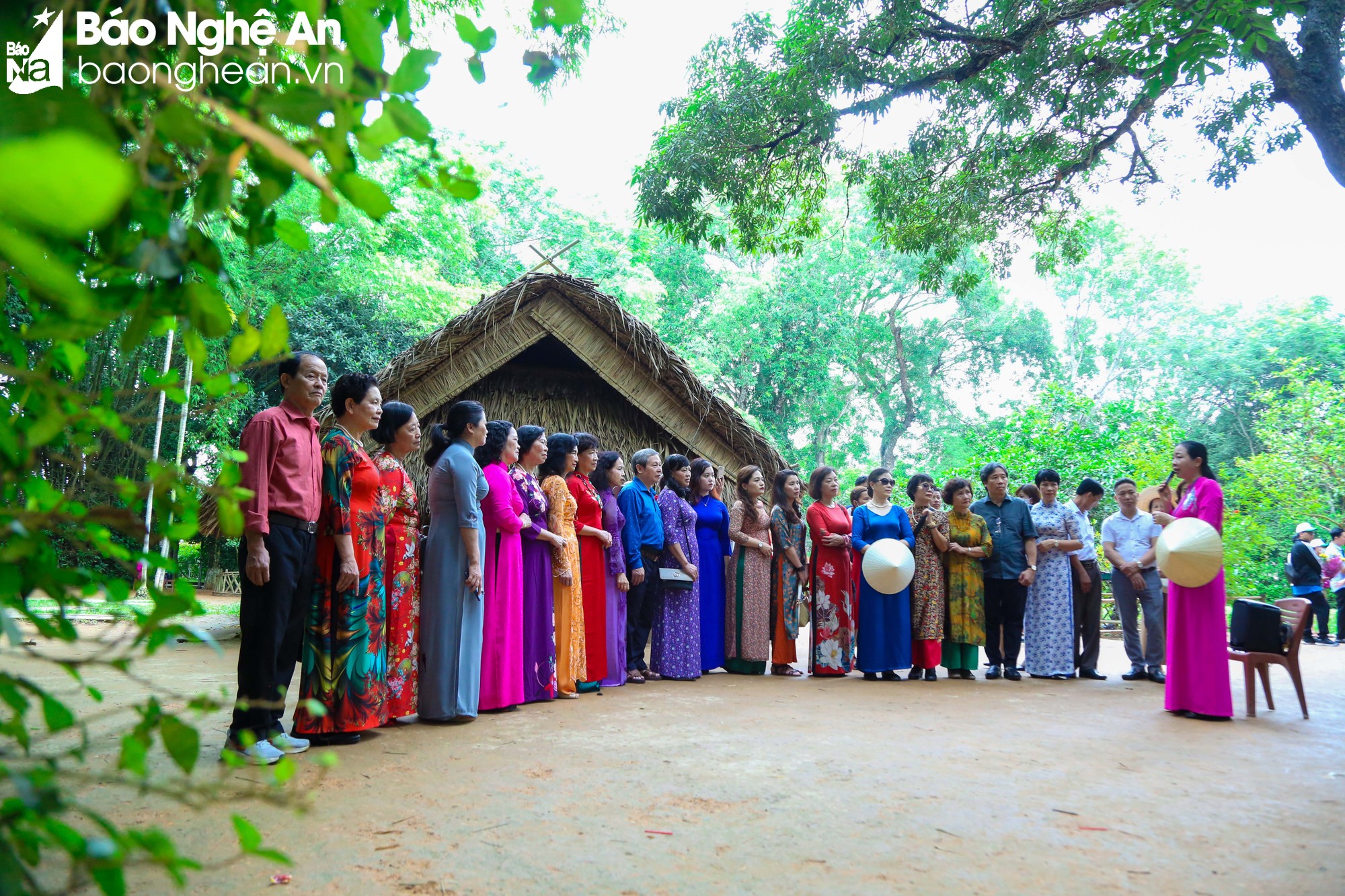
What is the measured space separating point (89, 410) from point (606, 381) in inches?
272

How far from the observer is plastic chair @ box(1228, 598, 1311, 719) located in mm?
5828

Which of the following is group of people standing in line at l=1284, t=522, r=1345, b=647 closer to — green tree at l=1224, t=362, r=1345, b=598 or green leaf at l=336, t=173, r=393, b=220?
green tree at l=1224, t=362, r=1345, b=598

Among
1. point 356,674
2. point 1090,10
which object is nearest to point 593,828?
point 356,674

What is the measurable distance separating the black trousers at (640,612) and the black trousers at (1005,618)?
3.01 meters

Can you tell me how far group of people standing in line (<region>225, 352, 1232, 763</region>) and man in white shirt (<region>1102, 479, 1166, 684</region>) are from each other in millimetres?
21

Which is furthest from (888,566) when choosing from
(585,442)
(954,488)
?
(585,442)

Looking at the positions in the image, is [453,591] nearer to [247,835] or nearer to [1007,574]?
[247,835]

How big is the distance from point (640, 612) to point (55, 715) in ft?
21.1

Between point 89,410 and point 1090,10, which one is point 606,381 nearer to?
point 1090,10

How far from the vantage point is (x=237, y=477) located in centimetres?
134

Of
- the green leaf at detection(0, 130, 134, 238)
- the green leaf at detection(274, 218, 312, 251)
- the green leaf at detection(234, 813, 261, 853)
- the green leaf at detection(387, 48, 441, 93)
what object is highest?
the green leaf at detection(387, 48, 441, 93)

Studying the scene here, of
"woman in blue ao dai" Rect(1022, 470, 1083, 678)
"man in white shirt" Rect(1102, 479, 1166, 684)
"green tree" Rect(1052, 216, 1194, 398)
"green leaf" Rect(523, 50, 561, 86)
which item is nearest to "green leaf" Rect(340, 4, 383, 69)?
"green leaf" Rect(523, 50, 561, 86)

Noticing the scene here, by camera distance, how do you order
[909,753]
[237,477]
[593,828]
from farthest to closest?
[909,753]
[593,828]
[237,477]

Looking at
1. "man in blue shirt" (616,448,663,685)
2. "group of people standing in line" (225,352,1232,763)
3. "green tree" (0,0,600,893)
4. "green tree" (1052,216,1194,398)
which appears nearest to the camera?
"green tree" (0,0,600,893)
